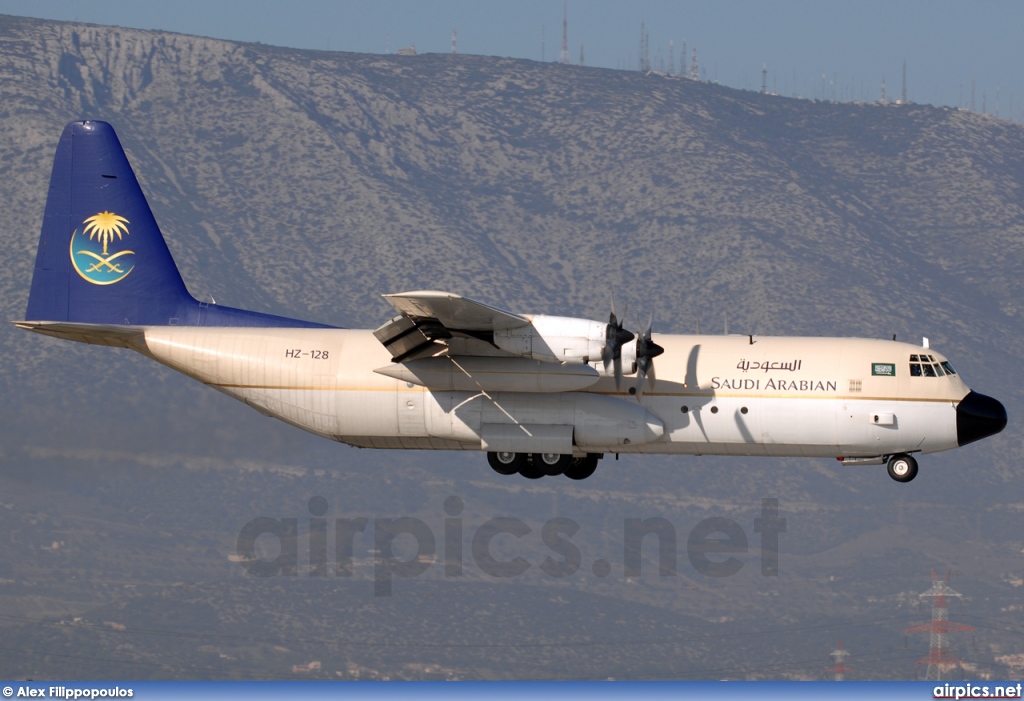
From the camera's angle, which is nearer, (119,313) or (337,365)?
(337,365)

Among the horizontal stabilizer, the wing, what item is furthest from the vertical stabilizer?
the wing

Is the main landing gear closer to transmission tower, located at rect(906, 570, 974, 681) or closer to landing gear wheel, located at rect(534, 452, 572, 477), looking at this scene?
landing gear wheel, located at rect(534, 452, 572, 477)

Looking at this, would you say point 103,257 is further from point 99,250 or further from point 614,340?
point 614,340

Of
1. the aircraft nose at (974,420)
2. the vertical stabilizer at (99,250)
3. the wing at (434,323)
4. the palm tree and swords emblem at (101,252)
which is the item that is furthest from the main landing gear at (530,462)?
the palm tree and swords emblem at (101,252)

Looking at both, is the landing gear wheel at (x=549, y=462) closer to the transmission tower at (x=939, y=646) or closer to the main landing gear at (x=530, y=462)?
the main landing gear at (x=530, y=462)

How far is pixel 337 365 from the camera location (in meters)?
47.1

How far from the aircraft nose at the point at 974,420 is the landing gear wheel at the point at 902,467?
55.4 inches

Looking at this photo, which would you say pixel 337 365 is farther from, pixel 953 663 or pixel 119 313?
pixel 953 663

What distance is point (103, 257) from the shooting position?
167ft

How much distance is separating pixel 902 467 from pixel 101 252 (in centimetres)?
2479

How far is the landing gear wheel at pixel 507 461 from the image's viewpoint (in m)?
47.2

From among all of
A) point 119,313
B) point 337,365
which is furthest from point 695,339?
point 119,313

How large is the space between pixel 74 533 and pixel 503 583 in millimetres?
50716

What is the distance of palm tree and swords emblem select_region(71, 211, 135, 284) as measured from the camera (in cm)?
5053
